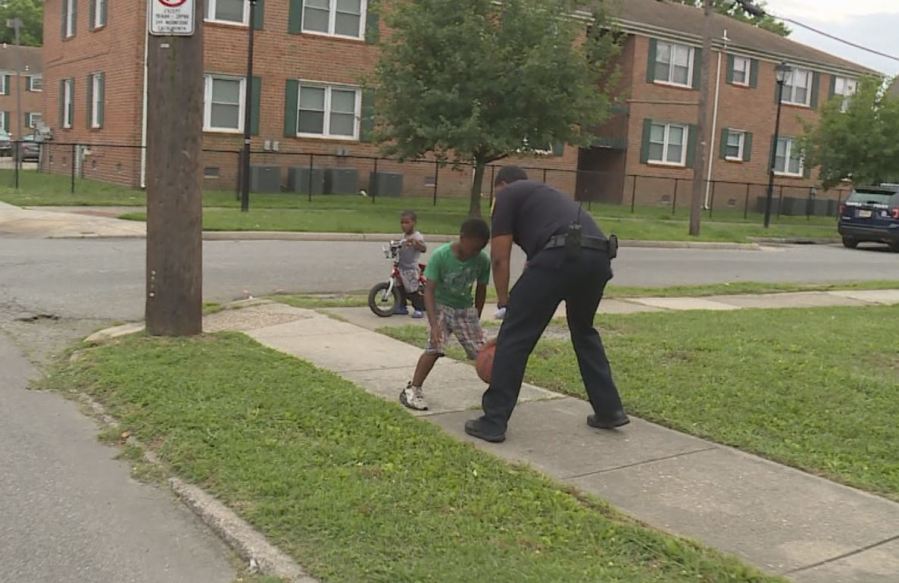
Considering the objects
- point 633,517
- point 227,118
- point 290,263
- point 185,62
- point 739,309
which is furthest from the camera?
Result: point 227,118

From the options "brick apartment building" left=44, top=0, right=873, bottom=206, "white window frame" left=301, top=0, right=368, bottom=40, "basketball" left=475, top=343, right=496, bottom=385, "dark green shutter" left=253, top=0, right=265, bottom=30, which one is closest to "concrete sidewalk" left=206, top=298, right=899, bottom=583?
"basketball" left=475, top=343, right=496, bottom=385

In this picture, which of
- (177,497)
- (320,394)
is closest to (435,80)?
(320,394)

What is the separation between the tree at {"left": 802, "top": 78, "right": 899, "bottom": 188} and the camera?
30891 mm

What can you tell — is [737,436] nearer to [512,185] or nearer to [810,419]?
[810,419]

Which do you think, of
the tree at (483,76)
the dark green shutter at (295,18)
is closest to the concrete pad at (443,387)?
the tree at (483,76)

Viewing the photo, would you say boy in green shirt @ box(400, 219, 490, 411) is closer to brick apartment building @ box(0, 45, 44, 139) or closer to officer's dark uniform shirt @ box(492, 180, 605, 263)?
officer's dark uniform shirt @ box(492, 180, 605, 263)

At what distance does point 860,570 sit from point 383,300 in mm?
6745

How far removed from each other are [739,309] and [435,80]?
11.5 metres

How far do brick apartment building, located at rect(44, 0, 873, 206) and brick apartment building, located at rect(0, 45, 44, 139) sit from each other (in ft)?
117

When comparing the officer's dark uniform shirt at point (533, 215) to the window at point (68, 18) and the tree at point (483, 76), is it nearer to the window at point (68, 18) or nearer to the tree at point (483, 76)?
the tree at point (483, 76)

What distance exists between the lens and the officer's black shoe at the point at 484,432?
17.8 ft

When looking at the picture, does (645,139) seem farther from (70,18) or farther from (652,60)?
(70,18)

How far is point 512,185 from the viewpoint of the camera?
212 inches

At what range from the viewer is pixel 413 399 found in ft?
19.9
